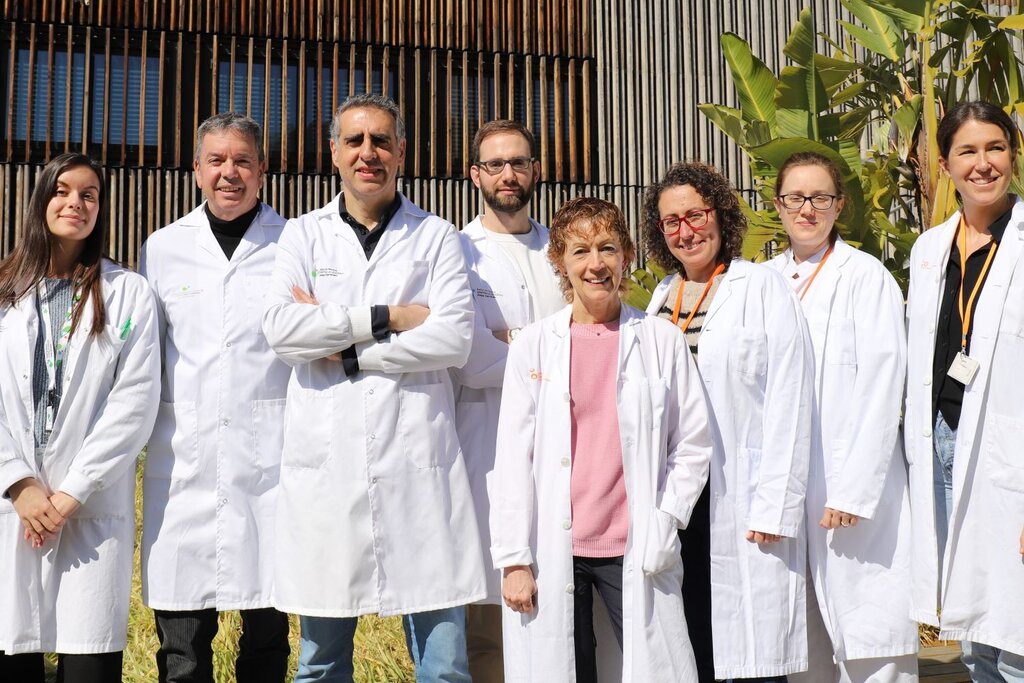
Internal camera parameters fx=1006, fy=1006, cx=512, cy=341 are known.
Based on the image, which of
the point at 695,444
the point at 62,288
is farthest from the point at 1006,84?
the point at 62,288

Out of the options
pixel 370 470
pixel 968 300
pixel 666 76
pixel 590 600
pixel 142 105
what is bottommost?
pixel 590 600

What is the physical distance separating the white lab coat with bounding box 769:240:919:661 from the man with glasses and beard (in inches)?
44.8

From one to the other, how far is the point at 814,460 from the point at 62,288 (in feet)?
8.52

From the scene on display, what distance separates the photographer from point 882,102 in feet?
24.7

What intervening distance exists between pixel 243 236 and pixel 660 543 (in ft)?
6.11

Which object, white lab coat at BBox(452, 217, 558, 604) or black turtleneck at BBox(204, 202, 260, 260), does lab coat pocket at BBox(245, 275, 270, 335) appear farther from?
white lab coat at BBox(452, 217, 558, 604)

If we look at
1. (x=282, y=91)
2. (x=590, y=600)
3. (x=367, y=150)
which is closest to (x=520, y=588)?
(x=590, y=600)

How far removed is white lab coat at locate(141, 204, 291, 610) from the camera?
3424mm

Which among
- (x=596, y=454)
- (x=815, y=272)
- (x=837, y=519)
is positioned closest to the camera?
(x=596, y=454)

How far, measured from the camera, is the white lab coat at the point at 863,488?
128 inches

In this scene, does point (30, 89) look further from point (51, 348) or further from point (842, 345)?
point (842, 345)

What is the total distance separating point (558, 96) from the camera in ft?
39.9

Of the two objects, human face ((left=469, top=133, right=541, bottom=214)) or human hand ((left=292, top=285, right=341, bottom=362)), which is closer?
human hand ((left=292, top=285, right=341, bottom=362))

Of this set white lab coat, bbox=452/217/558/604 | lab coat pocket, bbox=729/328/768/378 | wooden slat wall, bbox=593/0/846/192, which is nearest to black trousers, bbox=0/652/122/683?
white lab coat, bbox=452/217/558/604
